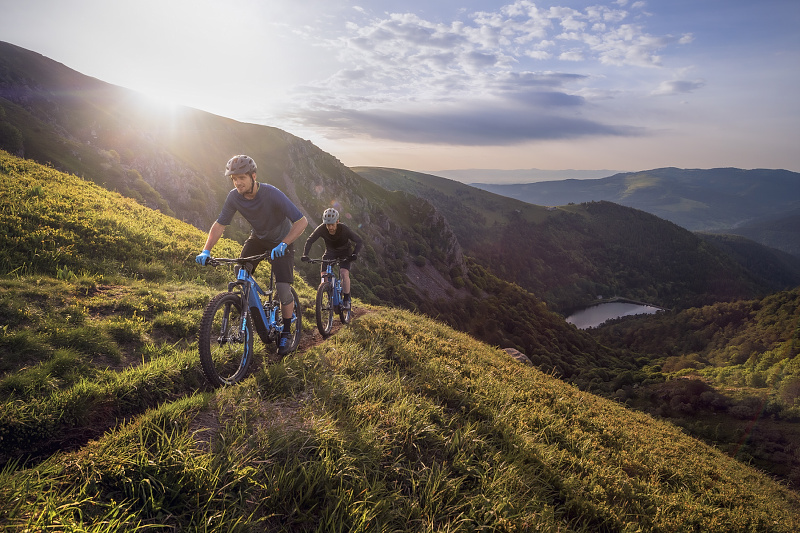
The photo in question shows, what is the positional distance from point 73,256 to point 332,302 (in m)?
6.50

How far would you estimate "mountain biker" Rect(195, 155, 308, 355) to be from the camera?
5.72 metres

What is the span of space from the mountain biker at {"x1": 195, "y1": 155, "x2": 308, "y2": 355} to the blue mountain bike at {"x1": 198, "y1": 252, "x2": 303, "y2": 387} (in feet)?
1.11

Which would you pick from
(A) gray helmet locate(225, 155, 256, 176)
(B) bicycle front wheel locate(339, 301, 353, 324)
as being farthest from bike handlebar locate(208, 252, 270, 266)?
(B) bicycle front wheel locate(339, 301, 353, 324)

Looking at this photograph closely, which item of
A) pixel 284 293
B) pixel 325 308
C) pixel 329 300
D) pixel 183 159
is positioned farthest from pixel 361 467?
pixel 183 159

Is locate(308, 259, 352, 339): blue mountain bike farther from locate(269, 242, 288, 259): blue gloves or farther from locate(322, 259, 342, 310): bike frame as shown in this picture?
locate(269, 242, 288, 259): blue gloves

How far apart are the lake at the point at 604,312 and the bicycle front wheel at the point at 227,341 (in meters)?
172

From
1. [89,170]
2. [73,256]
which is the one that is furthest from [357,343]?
[89,170]

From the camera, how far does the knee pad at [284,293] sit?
6.69 m

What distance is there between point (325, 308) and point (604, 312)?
200m

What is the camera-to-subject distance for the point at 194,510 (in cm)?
280

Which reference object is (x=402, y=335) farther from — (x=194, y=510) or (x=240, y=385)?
(x=194, y=510)

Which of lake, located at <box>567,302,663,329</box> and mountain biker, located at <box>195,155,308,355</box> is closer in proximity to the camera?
mountain biker, located at <box>195,155,308,355</box>

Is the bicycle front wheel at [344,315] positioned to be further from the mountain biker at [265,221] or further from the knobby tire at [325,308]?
the mountain biker at [265,221]

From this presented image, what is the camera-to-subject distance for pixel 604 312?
179625 mm
